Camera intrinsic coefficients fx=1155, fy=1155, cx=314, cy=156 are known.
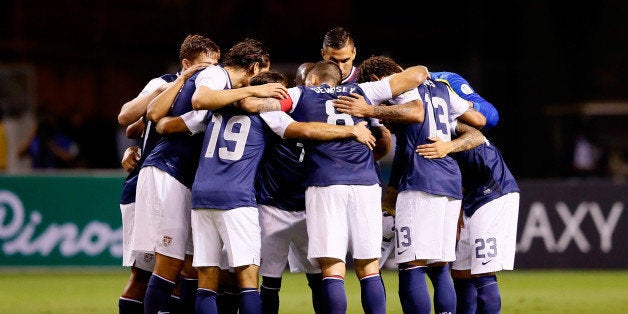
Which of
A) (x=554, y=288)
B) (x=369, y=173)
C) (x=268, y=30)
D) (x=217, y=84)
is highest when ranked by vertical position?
(x=268, y=30)

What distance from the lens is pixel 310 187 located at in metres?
8.20

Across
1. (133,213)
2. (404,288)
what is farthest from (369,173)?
(133,213)

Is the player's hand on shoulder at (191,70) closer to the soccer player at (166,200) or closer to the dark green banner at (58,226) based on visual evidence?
the soccer player at (166,200)

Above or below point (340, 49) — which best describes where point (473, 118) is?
below

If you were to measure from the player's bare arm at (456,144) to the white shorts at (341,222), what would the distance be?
1.90ft

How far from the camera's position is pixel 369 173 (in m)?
8.23

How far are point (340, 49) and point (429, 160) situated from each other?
1.20 meters

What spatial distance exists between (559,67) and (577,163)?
464cm

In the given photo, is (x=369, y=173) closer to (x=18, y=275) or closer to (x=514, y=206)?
(x=514, y=206)

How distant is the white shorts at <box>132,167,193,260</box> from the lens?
8.42 metres

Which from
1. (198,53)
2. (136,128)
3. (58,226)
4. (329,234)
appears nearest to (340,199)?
(329,234)

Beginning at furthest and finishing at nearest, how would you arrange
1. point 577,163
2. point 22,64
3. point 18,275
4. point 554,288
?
point 22,64
point 577,163
point 18,275
point 554,288

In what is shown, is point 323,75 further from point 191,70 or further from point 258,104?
point 191,70

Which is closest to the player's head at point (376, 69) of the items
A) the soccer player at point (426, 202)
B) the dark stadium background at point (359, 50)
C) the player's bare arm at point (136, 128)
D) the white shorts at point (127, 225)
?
the soccer player at point (426, 202)
